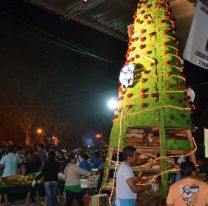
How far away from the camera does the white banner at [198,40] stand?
741 centimetres

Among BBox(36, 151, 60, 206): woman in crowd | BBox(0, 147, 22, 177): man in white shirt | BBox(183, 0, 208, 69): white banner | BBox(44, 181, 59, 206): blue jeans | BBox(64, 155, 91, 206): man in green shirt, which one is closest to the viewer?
BBox(183, 0, 208, 69): white banner


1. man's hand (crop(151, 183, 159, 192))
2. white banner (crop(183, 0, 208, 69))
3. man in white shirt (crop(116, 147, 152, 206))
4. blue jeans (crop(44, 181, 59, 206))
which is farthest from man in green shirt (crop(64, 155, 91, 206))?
white banner (crop(183, 0, 208, 69))

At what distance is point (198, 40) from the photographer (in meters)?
7.57

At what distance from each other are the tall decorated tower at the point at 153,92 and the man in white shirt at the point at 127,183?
203 centimetres

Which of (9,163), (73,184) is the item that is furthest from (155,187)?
(9,163)

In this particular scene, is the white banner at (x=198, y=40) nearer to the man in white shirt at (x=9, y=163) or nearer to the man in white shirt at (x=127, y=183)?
the man in white shirt at (x=127, y=183)

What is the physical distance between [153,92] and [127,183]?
10.1 ft

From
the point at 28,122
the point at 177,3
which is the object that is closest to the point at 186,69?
the point at 177,3

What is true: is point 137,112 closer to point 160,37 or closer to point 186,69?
point 160,37

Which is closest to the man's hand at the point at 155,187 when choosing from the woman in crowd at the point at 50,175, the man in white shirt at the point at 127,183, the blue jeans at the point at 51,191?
the man in white shirt at the point at 127,183

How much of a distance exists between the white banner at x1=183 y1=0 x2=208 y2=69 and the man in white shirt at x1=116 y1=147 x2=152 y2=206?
8.72 feet

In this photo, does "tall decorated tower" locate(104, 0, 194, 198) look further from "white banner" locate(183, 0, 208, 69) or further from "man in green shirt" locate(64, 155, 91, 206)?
"man in green shirt" locate(64, 155, 91, 206)

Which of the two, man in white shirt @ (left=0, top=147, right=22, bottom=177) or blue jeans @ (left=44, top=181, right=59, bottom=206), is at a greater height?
man in white shirt @ (left=0, top=147, right=22, bottom=177)

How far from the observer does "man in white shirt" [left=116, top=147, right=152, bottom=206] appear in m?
6.17
